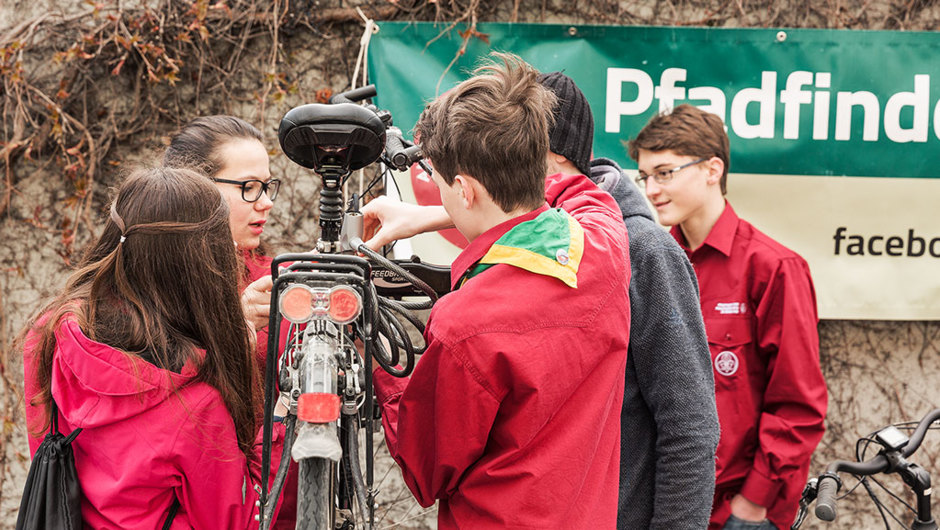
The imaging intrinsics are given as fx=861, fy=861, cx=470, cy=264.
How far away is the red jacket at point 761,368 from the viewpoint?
281 cm

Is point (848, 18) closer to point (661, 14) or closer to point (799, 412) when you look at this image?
point (661, 14)

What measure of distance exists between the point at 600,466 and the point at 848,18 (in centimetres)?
322

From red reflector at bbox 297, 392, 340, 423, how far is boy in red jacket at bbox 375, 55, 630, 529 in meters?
0.27

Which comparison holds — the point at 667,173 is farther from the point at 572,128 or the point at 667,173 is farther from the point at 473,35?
the point at 572,128

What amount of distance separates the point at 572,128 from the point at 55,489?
1.36 m

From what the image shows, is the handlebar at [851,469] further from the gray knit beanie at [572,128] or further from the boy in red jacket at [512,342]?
the gray knit beanie at [572,128]

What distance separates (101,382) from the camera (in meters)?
1.65

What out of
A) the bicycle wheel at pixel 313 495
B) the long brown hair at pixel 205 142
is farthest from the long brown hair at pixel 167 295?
the long brown hair at pixel 205 142

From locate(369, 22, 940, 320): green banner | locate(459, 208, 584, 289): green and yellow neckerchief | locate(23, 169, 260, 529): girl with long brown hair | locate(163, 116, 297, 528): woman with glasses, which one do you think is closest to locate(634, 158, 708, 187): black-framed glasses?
locate(369, 22, 940, 320): green banner

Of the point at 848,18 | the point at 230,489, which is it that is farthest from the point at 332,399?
the point at 848,18

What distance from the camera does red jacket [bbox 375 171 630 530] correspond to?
1.50 metres

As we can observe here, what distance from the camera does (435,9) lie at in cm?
396

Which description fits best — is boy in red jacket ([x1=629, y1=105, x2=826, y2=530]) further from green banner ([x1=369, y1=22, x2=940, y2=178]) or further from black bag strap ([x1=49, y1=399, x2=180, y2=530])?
black bag strap ([x1=49, y1=399, x2=180, y2=530])

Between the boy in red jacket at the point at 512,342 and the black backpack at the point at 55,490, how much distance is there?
62 cm
